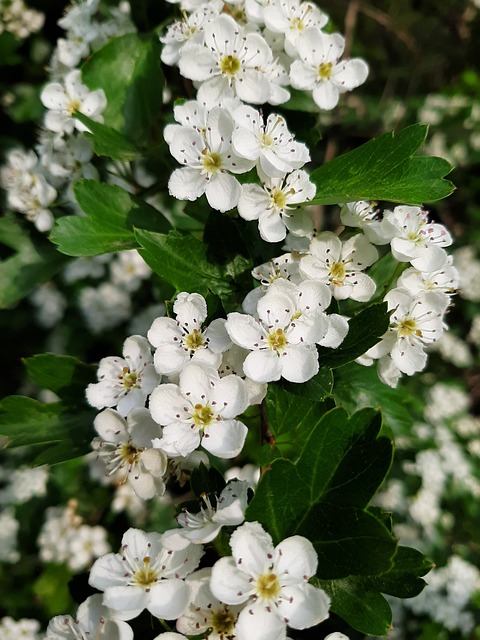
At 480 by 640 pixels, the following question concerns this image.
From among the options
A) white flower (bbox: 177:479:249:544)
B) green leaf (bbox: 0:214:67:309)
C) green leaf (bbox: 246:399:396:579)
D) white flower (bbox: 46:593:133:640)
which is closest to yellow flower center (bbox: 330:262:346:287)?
green leaf (bbox: 246:399:396:579)

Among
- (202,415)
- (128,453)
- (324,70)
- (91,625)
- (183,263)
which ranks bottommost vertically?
(91,625)

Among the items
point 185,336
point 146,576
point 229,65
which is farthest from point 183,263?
point 146,576

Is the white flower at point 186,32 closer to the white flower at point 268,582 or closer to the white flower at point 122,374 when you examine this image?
the white flower at point 122,374

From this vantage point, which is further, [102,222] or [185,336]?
[102,222]

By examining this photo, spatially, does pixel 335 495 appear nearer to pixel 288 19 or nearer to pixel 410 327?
pixel 410 327

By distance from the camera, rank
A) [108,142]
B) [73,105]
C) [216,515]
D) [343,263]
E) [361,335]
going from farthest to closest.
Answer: [73,105]
[108,142]
[343,263]
[361,335]
[216,515]

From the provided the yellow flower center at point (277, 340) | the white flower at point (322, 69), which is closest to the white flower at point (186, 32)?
the white flower at point (322, 69)
